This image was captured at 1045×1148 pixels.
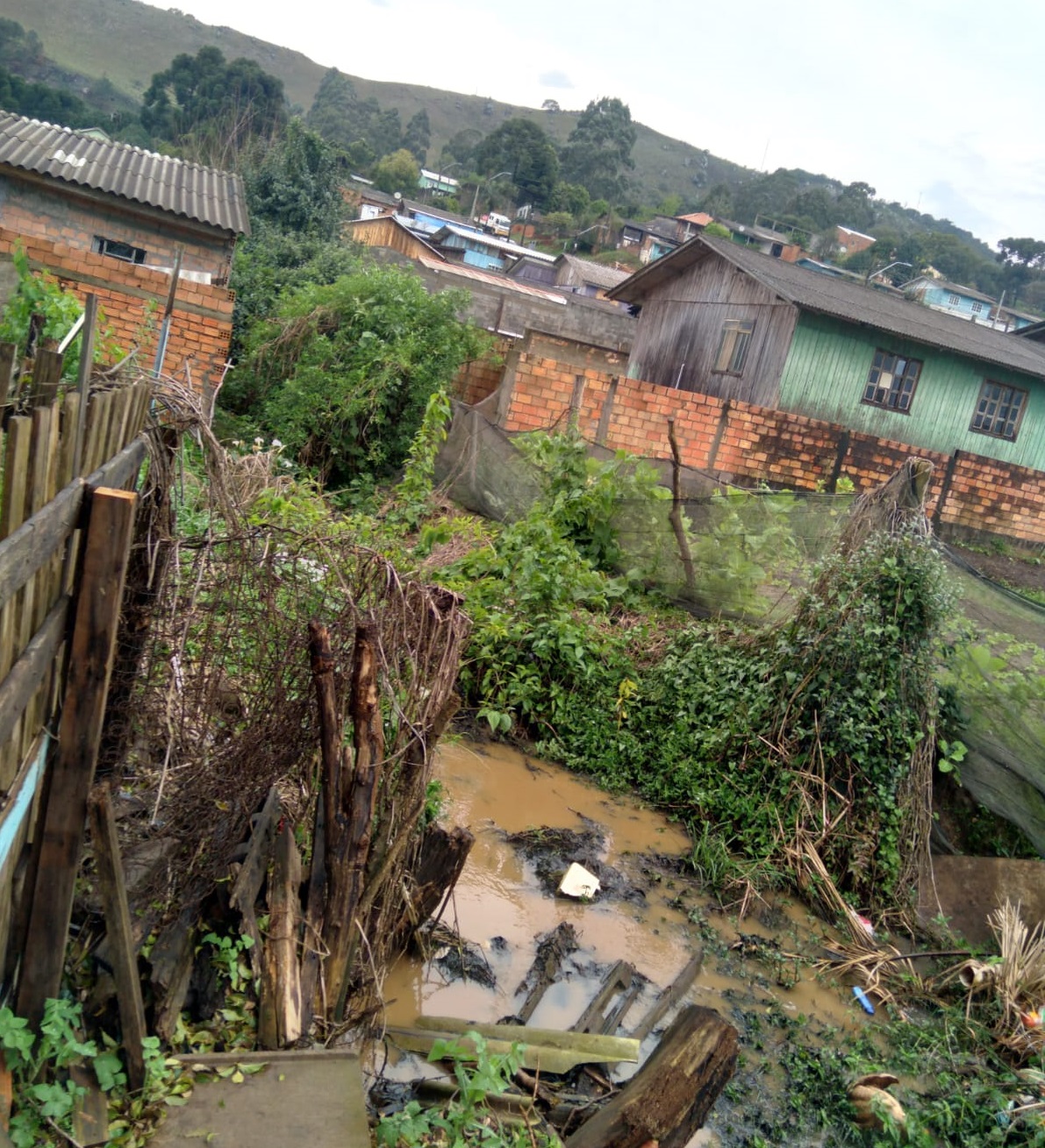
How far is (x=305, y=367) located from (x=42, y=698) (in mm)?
9797

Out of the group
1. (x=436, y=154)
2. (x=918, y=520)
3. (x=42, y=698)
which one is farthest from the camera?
(x=436, y=154)

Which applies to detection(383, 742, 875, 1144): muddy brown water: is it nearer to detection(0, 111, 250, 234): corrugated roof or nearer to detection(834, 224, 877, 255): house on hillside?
detection(0, 111, 250, 234): corrugated roof

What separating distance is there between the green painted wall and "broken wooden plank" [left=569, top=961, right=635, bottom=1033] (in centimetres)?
1587

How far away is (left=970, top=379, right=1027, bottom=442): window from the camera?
2072 centimetres

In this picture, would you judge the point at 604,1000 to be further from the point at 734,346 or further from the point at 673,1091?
the point at 734,346

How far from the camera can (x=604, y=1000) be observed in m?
4.52

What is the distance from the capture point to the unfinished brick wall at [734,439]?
42.1ft

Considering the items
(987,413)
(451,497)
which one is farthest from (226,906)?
(987,413)

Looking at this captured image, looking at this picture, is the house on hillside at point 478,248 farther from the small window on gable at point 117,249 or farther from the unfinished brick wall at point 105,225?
the small window on gable at point 117,249

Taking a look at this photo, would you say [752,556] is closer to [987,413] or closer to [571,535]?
[571,535]

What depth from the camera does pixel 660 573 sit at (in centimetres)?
914

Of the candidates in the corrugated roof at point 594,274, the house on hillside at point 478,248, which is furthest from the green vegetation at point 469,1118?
the house on hillside at point 478,248

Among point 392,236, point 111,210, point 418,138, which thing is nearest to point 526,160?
point 418,138

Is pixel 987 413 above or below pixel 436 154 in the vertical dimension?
below
